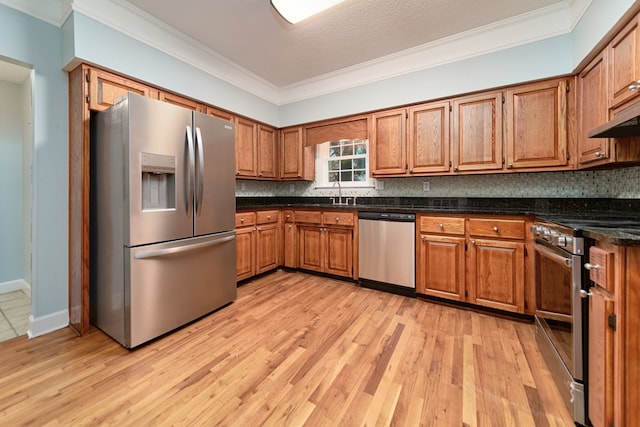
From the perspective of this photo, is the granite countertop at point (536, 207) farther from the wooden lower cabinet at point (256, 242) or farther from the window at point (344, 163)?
the window at point (344, 163)

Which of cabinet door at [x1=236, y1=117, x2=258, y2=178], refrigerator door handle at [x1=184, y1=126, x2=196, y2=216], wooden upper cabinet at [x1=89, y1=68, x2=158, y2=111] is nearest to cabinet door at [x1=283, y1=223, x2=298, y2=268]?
cabinet door at [x1=236, y1=117, x2=258, y2=178]

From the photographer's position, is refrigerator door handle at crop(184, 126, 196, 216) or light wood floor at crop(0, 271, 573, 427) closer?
light wood floor at crop(0, 271, 573, 427)

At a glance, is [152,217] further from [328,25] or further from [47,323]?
[328,25]

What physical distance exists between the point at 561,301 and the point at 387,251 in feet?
5.31

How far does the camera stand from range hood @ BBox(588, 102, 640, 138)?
1124mm

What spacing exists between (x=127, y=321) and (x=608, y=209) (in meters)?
4.05

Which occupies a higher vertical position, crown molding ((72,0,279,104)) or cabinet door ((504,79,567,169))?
crown molding ((72,0,279,104))

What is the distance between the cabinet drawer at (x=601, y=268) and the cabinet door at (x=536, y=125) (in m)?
1.58

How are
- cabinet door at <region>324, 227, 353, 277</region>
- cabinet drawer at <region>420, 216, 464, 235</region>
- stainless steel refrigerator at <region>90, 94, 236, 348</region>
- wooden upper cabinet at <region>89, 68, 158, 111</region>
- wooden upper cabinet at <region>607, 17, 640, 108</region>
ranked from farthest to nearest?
cabinet door at <region>324, 227, 353, 277</region> → cabinet drawer at <region>420, 216, 464, 235</region> → wooden upper cabinet at <region>89, 68, 158, 111</region> → stainless steel refrigerator at <region>90, 94, 236, 348</region> → wooden upper cabinet at <region>607, 17, 640, 108</region>

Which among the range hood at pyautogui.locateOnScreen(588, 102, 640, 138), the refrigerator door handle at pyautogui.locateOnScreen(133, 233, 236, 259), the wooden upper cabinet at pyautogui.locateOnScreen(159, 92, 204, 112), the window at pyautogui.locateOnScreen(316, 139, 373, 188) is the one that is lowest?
the refrigerator door handle at pyautogui.locateOnScreen(133, 233, 236, 259)

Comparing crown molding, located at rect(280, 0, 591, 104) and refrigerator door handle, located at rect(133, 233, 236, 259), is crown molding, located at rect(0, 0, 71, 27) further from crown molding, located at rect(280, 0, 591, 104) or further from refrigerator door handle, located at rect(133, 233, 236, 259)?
crown molding, located at rect(280, 0, 591, 104)

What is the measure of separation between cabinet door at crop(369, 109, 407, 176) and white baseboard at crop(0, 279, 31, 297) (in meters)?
4.19

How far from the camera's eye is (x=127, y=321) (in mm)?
1868

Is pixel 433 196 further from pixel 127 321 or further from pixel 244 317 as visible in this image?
pixel 127 321
